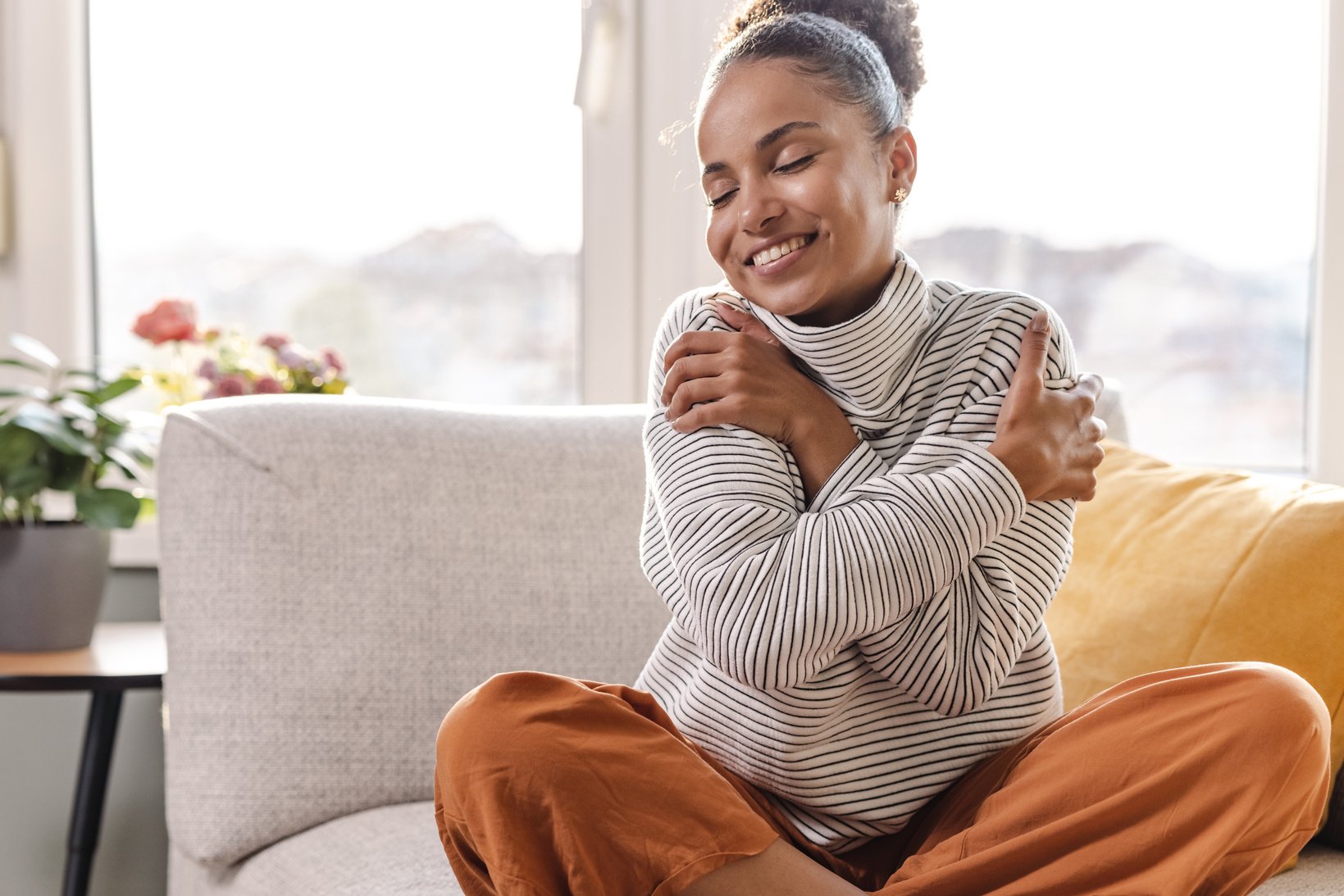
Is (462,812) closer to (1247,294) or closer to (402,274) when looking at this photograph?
(402,274)

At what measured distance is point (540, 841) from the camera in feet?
3.32

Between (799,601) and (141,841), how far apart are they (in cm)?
155

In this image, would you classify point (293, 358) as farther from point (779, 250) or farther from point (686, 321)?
point (779, 250)

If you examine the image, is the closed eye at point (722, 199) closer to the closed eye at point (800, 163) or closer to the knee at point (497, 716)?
the closed eye at point (800, 163)

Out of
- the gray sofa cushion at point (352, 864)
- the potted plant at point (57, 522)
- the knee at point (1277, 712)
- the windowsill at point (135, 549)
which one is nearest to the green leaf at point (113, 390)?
the potted plant at point (57, 522)

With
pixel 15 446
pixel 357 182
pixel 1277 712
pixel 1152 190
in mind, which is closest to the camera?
pixel 1277 712

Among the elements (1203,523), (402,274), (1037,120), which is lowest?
(1203,523)

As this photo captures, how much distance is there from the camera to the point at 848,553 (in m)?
1.01

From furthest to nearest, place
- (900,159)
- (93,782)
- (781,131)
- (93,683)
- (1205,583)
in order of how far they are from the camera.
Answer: (93,782)
(93,683)
(1205,583)
(900,159)
(781,131)

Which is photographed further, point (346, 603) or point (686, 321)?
point (346, 603)

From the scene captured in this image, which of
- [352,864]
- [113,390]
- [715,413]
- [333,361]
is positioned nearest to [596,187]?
[333,361]

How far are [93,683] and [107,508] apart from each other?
0.82ft

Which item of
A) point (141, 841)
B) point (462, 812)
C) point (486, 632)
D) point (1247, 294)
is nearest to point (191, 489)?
point (486, 632)

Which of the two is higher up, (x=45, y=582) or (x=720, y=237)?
(x=720, y=237)
